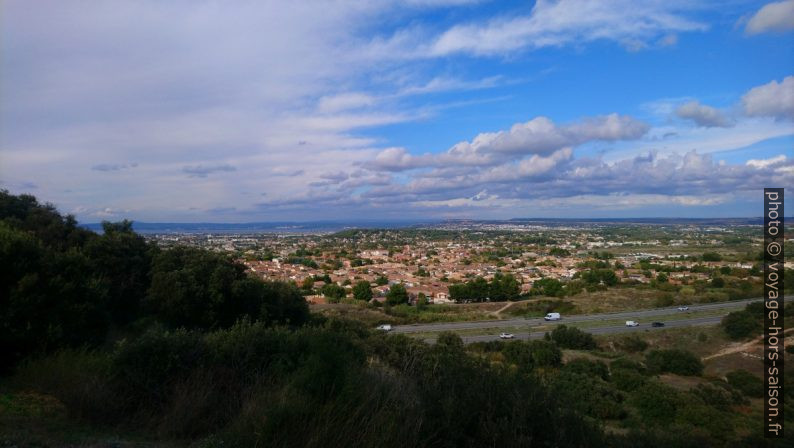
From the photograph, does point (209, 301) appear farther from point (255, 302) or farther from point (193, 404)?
point (193, 404)

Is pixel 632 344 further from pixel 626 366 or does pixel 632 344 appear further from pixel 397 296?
pixel 397 296

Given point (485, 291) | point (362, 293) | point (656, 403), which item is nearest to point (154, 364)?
point (656, 403)

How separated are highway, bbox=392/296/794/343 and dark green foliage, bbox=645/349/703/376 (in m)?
7.32

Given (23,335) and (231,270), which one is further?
(231,270)

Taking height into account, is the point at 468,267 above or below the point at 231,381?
below

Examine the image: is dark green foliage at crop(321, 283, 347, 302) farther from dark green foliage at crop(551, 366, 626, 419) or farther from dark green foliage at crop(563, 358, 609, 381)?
dark green foliage at crop(551, 366, 626, 419)

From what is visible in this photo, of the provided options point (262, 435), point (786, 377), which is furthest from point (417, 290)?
point (262, 435)

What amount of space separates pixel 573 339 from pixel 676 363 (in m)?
5.42

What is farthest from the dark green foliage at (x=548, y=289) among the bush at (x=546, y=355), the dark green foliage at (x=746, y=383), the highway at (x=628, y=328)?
the dark green foliage at (x=746, y=383)

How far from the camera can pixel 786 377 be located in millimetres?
12719

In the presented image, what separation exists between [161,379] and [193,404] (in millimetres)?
1015

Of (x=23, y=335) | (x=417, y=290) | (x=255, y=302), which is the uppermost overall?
(x=23, y=335)

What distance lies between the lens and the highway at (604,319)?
25.9 metres

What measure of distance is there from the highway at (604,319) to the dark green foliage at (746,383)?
10.2 meters
